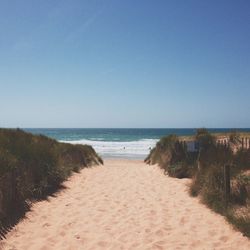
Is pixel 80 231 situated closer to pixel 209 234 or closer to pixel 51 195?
pixel 209 234

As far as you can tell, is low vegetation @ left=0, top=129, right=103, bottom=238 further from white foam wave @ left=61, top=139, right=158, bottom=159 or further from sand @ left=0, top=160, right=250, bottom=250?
white foam wave @ left=61, top=139, right=158, bottom=159

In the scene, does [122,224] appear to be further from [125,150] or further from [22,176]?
[125,150]

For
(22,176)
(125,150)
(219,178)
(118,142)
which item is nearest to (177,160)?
(219,178)

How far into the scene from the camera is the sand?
19.8ft

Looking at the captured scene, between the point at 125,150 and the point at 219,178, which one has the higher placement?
the point at 219,178

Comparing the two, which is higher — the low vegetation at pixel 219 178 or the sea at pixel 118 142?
the low vegetation at pixel 219 178

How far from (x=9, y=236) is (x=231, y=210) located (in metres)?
4.70

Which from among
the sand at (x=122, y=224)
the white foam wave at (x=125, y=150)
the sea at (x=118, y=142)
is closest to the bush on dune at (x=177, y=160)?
the sea at (x=118, y=142)

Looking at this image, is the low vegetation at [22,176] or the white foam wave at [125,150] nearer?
the low vegetation at [22,176]

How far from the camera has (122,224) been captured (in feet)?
23.6

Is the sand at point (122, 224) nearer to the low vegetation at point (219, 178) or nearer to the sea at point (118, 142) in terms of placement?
the low vegetation at point (219, 178)

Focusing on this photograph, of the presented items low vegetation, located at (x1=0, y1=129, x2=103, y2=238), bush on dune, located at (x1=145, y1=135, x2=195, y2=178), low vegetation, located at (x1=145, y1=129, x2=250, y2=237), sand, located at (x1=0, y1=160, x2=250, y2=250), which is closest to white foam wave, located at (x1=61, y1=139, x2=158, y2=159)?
bush on dune, located at (x1=145, y1=135, x2=195, y2=178)

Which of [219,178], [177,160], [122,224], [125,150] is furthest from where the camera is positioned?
[125,150]

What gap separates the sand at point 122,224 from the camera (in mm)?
6035
